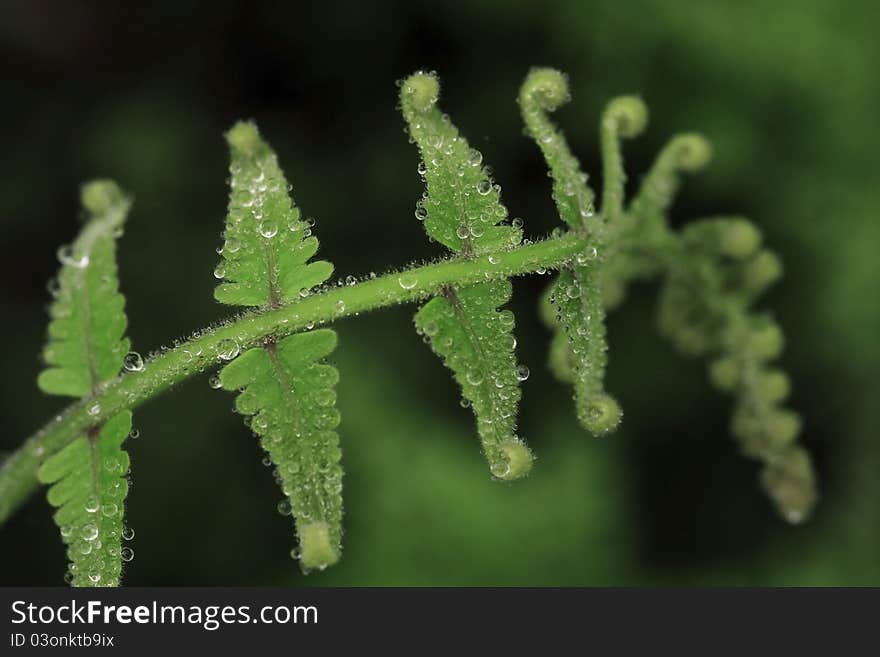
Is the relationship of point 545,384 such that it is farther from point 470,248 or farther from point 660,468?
point 470,248

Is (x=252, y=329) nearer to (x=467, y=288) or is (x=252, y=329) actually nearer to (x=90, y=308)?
(x=90, y=308)

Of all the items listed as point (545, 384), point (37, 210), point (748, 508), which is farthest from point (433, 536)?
point (37, 210)

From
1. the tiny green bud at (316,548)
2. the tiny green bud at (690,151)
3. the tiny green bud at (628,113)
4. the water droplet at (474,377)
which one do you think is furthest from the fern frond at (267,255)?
the tiny green bud at (690,151)

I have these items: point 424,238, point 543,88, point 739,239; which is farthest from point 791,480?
point 424,238

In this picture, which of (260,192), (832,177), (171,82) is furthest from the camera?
(171,82)

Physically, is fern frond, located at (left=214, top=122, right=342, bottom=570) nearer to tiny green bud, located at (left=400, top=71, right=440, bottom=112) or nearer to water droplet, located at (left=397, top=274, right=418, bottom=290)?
water droplet, located at (left=397, top=274, right=418, bottom=290)

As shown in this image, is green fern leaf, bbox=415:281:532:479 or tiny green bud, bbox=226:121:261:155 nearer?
tiny green bud, bbox=226:121:261:155

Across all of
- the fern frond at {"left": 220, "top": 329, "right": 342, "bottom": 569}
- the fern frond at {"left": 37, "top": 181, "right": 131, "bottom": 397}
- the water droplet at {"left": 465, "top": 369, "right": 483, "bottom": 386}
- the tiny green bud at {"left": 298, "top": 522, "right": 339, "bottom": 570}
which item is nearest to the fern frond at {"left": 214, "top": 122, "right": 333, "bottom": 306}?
the fern frond at {"left": 220, "top": 329, "right": 342, "bottom": 569}
